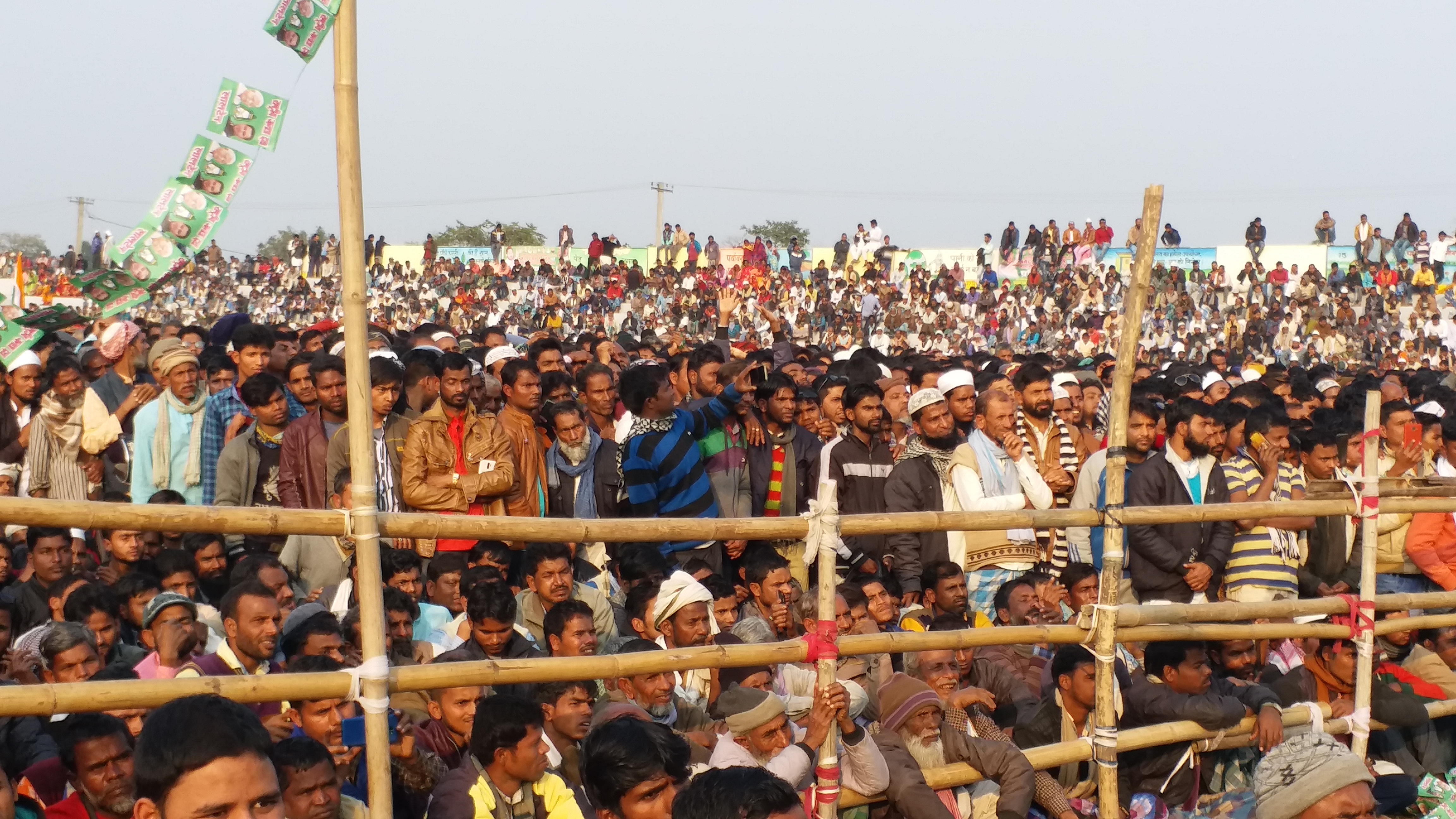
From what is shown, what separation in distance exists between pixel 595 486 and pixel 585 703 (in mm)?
2789

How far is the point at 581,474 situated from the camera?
7.80m

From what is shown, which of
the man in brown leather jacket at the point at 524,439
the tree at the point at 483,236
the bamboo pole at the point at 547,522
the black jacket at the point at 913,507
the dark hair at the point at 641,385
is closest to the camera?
the bamboo pole at the point at 547,522

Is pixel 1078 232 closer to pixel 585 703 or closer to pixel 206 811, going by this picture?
pixel 585 703

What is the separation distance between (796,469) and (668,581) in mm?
2379

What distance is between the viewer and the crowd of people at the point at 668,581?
4.41m

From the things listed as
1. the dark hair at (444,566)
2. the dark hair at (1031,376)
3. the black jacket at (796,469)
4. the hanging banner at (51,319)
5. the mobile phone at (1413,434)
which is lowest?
the dark hair at (444,566)

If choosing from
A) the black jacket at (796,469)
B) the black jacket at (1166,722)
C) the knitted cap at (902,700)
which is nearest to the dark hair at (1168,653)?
the black jacket at (1166,722)

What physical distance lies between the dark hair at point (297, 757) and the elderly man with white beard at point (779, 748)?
1.27 meters

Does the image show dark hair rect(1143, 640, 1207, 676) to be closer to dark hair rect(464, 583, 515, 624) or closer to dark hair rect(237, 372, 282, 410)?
dark hair rect(464, 583, 515, 624)

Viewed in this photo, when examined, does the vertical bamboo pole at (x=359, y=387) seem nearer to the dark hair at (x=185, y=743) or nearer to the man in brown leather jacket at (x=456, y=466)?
the dark hair at (x=185, y=743)

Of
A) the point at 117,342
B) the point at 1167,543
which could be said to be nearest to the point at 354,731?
the point at 1167,543

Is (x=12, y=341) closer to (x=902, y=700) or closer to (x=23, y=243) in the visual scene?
(x=902, y=700)

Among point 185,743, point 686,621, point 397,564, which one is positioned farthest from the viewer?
point 397,564

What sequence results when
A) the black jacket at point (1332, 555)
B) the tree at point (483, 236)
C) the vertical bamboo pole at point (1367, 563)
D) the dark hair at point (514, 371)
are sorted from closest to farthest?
the vertical bamboo pole at point (1367, 563)
the dark hair at point (514, 371)
the black jacket at point (1332, 555)
the tree at point (483, 236)
